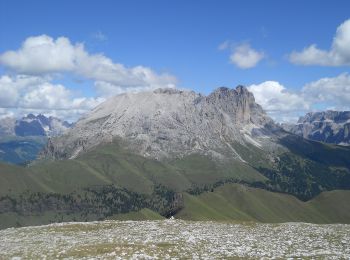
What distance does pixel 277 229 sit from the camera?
191 feet

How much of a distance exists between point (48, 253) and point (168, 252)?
37.2 ft

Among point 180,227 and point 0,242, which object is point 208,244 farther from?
point 0,242

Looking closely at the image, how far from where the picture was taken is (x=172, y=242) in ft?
150

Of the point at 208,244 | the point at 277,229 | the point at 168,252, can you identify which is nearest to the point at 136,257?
the point at 168,252

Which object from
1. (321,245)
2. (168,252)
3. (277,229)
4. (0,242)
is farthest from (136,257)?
(277,229)

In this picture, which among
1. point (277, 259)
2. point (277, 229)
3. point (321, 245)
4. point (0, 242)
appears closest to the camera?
point (277, 259)

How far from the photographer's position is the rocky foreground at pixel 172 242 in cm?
3988

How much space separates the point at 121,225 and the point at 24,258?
23444 millimetres

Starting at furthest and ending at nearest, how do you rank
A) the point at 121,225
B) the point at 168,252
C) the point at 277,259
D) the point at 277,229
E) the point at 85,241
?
1. the point at 121,225
2. the point at 277,229
3. the point at 85,241
4. the point at 168,252
5. the point at 277,259

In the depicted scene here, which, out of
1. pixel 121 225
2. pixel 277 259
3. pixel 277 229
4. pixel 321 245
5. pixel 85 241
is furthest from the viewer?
pixel 121 225

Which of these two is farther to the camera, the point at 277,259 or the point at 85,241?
the point at 85,241

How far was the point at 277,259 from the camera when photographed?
3672 centimetres

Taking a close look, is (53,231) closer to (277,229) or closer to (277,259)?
(277,229)

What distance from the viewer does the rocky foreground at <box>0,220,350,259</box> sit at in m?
39.9
